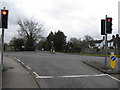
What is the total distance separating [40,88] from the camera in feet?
20.2

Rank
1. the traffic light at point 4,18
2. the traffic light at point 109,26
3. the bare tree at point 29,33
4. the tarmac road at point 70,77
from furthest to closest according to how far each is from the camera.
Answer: the bare tree at point 29,33
the traffic light at point 109,26
the traffic light at point 4,18
the tarmac road at point 70,77

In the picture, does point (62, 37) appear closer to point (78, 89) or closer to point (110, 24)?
point (110, 24)

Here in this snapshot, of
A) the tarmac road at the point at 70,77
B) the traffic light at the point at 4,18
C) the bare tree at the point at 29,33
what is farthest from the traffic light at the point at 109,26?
the bare tree at the point at 29,33

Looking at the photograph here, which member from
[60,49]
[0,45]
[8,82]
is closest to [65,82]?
[8,82]

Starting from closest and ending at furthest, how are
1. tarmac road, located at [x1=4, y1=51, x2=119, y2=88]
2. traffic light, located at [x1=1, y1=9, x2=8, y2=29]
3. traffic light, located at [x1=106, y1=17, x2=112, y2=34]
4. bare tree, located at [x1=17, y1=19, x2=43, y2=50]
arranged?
tarmac road, located at [x1=4, y1=51, x2=119, y2=88] < traffic light, located at [x1=1, y1=9, x2=8, y2=29] < traffic light, located at [x1=106, y1=17, x2=112, y2=34] < bare tree, located at [x1=17, y1=19, x2=43, y2=50]

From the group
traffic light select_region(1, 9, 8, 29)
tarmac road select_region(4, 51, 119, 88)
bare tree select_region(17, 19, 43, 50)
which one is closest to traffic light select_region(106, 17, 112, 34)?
tarmac road select_region(4, 51, 119, 88)

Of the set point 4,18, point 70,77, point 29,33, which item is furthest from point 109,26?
point 29,33

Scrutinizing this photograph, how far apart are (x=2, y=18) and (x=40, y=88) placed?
4.85 meters

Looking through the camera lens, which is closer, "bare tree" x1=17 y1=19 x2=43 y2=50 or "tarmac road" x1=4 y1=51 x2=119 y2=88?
"tarmac road" x1=4 y1=51 x2=119 y2=88

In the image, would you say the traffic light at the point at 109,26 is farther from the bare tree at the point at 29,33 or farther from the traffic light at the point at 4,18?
the bare tree at the point at 29,33

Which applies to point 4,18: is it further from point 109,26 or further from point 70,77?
point 109,26

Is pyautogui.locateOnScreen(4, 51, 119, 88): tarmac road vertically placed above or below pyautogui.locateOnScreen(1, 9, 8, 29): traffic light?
below

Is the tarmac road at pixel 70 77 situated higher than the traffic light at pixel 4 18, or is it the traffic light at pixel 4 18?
the traffic light at pixel 4 18

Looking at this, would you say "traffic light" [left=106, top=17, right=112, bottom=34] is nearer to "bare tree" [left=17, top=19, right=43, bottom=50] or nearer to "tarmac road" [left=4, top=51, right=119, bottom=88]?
"tarmac road" [left=4, top=51, right=119, bottom=88]
